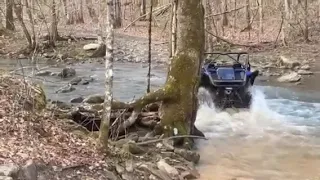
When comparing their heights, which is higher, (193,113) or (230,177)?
(193,113)

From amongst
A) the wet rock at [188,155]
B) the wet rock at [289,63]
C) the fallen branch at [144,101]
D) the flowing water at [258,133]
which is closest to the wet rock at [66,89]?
the flowing water at [258,133]

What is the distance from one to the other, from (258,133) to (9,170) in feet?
25.5

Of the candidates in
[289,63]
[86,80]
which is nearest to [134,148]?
[86,80]

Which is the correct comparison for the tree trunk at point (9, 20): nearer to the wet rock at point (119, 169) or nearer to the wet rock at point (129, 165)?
the wet rock at point (129, 165)

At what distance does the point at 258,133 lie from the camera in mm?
12570

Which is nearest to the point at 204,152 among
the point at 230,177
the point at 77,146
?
the point at 230,177

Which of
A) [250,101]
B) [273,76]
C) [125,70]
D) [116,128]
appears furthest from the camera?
[125,70]

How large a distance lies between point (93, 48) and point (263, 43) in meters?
9.63

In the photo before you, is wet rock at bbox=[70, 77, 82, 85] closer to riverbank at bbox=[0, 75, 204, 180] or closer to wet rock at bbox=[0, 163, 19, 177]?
riverbank at bbox=[0, 75, 204, 180]

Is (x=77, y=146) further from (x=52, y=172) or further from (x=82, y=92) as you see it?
(x=82, y=92)

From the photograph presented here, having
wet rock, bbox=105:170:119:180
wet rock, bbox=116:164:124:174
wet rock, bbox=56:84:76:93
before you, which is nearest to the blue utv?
wet rock, bbox=56:84:76:93

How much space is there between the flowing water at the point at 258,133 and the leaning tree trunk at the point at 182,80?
89cm

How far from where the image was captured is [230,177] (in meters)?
8.66

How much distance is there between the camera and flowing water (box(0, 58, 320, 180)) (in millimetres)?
9258
